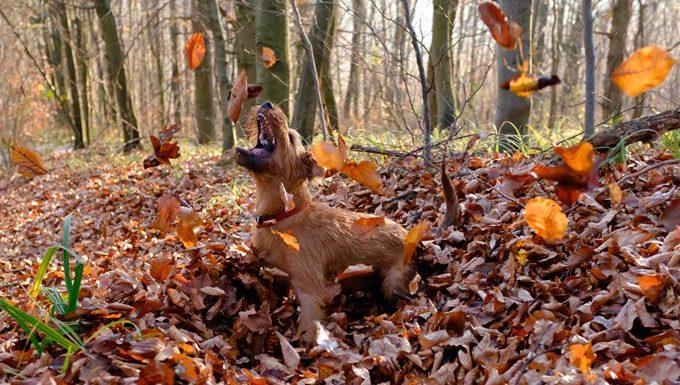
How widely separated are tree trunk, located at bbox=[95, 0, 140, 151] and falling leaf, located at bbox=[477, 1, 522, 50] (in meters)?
12.8

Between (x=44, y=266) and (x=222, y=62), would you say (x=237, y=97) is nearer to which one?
(x=44, y=266)

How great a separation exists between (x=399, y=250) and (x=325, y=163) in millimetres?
1188

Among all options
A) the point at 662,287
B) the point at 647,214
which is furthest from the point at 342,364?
the point at 647,214

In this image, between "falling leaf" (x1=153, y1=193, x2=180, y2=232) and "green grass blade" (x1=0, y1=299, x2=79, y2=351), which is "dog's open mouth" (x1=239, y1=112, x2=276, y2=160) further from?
"green grass blade" (x1=0, y1=299, x2=79, y2=351)

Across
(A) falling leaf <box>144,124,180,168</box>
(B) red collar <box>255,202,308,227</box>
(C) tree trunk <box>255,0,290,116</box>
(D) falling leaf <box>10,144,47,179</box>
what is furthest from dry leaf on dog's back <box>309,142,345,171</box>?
(C) tree trunk <box>255,0,290,116</box>

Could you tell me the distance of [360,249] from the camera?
367cm

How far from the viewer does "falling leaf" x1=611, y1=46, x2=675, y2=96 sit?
77.2 inches

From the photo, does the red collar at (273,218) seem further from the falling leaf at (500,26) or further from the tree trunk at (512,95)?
the tree trunk at (512,95)

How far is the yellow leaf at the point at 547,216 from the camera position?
2383 mm

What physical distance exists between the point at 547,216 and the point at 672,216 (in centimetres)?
155

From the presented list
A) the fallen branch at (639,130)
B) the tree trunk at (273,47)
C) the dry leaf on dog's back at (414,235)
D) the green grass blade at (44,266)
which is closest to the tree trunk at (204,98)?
the tree trunk at (273,47)

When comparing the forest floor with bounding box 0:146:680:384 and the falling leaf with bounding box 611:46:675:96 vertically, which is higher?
the falling leaf with bounding box 611:46:675:96

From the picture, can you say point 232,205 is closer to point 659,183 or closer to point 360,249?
point 360,249

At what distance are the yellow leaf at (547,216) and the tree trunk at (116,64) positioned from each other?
1307cm
